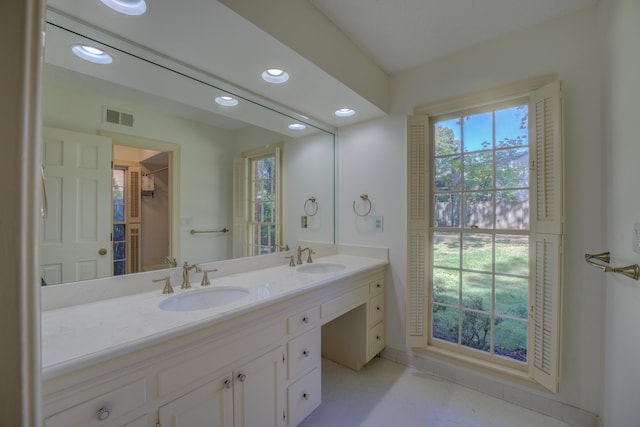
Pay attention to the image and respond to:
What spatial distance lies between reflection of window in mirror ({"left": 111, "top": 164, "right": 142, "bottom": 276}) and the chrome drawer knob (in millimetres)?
694

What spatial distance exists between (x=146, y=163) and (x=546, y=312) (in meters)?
2.46

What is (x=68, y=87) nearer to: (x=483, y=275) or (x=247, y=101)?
(x=247, y=101)

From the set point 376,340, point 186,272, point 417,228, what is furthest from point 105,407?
point 417,228

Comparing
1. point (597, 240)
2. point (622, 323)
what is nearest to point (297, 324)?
point (622, 323)

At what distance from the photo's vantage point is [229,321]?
1.13 metres

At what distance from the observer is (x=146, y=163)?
1473 millimetres

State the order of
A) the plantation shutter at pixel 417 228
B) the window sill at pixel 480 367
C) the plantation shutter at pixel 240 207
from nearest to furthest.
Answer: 1. the window sill at pixel 480 367
2. the plantation shutter at pixel 240 207
3. the plantation shutter at pixel 417 228

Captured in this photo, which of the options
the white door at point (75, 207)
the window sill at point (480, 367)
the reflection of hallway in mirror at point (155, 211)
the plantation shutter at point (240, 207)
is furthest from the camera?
the plantation shutter at point (240, 207)

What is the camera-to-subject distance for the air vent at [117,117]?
4.41ft

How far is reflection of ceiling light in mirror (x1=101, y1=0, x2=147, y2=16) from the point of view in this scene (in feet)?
3.53

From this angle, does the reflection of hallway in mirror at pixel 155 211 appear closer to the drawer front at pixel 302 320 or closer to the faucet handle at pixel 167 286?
the faucet handle at pixel 167 286

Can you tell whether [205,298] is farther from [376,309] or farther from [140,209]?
[376,309]

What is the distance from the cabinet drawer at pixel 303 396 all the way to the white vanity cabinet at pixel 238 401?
0.08 m

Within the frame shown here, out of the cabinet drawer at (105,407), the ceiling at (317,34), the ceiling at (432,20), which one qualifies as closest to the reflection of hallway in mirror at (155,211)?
the ceiling at (317,34)
